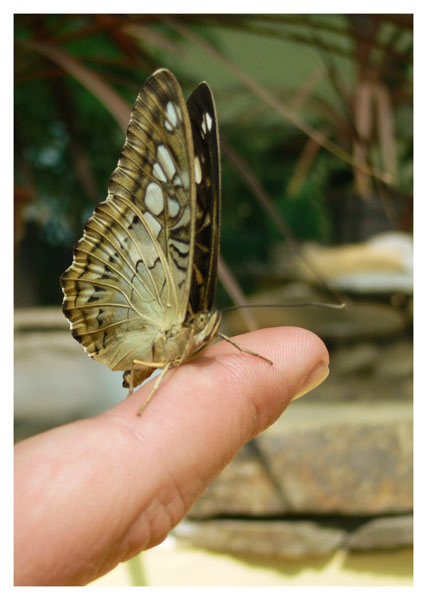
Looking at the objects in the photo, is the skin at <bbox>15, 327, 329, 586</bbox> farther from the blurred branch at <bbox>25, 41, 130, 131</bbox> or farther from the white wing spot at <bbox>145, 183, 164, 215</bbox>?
the blurred branch at <bbox>25, 41, 130, 131</bbox>

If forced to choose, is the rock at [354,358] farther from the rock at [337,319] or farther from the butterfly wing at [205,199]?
the butterfly wing at [205,199]

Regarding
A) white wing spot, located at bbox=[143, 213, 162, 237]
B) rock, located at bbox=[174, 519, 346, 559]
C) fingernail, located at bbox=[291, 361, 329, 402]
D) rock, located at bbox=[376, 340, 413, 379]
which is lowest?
rock, located at bbox=[174, 519, 346, 559]

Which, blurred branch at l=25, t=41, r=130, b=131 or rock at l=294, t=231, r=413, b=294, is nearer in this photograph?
blurred branch at l=25, t=41, r=130, b=131

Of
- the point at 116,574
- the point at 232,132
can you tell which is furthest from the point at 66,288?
the point at 232,132

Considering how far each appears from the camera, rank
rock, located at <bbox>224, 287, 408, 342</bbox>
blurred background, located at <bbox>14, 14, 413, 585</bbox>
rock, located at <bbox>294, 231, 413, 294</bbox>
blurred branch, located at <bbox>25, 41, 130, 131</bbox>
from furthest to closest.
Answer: rock, located at <bbox>294, 231, 413, 294</bbox> → rock, located at <bbox>224, 287, 408, 342</bbox> → blurred background, located at <bbox>14, 14, 413, 585</bbox> → blurred branch, located at <bbox>25, 41, 130, 131</bbox>

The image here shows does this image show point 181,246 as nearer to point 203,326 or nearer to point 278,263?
point 203,326

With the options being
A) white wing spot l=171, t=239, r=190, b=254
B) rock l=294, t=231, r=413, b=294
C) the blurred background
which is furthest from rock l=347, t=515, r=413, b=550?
white wing spot l=171, t=239, r=190, b=254

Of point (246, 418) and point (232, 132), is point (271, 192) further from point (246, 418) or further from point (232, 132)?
point (246, 418)
